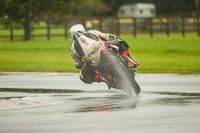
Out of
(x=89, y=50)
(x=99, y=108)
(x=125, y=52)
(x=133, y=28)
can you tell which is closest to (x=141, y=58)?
(x=125, y=52)

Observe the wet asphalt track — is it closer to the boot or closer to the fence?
the boot

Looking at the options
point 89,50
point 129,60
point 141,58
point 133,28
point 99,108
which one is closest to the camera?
point 99,108

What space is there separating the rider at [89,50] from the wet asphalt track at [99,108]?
42 centimetres

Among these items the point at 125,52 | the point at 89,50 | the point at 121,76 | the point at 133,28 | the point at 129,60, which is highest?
the point at 89,50

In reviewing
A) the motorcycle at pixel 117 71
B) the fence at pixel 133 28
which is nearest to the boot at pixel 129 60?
the motorcycle at pixel 117 71

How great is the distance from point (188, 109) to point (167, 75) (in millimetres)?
7941

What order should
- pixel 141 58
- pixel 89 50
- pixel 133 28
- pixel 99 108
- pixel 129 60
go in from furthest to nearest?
pixel 133 28, pixel 141 58, pixel 129 60, pixel 89 50, pixel 99 108

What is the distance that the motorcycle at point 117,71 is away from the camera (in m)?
13.4

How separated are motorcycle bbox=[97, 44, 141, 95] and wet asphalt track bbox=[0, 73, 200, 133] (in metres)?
0.20

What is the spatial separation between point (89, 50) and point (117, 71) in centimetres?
73

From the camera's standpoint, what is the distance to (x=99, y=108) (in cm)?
1127

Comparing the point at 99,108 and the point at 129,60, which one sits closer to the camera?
the point at 99,108

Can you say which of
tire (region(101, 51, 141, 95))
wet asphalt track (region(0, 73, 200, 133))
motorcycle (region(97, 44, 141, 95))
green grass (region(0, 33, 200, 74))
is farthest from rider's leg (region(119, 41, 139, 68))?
green grass (region(0, 33, 200, 74))

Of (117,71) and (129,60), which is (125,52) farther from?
(117,71)
